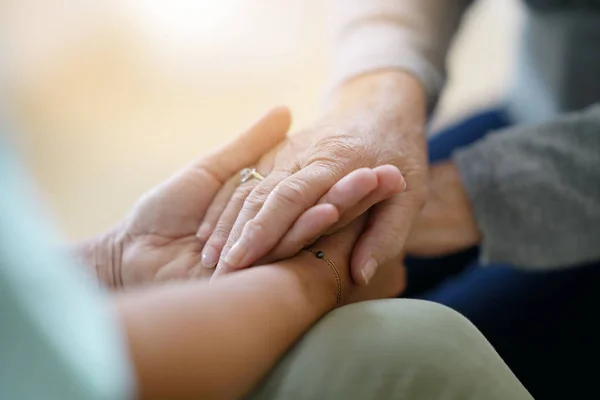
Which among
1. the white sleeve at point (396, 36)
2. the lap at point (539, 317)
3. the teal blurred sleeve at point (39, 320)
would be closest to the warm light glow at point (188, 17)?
the white sleeve at point (396, 36)

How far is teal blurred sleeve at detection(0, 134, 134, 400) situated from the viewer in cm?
29

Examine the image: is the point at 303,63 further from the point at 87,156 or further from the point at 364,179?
the point at 364,179

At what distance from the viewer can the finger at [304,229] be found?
568 millimetres

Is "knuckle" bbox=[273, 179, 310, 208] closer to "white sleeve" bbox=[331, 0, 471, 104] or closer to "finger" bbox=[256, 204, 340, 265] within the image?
"finger" bbox=[256, 204, 340, 265]

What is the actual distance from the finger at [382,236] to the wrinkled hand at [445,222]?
0.12 m

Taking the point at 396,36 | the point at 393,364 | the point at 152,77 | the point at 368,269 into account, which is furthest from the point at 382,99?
the point at 152,77

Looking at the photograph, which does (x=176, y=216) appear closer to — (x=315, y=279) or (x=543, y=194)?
(x=315, y=279)

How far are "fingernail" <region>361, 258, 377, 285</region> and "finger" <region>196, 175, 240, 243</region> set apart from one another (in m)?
0.16

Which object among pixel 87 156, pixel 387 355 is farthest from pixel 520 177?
pixel 87 156

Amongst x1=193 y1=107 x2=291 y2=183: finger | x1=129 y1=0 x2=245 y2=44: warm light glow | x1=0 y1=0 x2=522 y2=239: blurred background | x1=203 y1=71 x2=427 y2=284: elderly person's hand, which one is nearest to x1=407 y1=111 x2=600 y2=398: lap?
x1=203 y1=71 x2=427 y2=284: elderly person's hand

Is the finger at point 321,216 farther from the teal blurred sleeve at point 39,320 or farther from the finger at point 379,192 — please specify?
the teal blurred sleeve at point 39,320

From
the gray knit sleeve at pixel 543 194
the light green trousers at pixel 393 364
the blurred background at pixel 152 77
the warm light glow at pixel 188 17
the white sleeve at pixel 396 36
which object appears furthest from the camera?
the warm light glow at pixel 188 17

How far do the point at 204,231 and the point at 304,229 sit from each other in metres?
0.14

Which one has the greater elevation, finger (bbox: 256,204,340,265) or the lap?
finger (bbox: 256,204,340,265)
